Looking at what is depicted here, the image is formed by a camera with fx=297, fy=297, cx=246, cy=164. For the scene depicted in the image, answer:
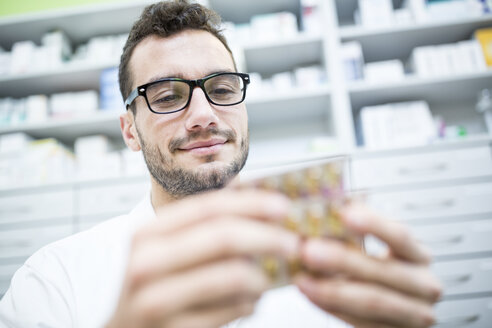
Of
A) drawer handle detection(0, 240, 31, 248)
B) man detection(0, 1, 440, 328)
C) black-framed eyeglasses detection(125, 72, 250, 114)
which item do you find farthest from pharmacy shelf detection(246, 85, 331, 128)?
drawer handle detection(0, 240, 31, 248)

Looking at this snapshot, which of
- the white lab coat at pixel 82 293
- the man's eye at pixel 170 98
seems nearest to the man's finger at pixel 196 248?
the white lab coat at pixel 82 293

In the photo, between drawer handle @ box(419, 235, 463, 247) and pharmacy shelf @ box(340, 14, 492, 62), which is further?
pharmacy shelf @ box(340, 14, 492, 62)

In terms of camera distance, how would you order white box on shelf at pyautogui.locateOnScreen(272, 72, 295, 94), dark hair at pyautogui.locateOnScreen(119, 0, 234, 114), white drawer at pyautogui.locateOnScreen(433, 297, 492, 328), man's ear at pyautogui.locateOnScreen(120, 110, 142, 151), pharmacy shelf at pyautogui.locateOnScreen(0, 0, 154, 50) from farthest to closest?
1. pharmacy shelf at pyautogui.locateOnScreen(0, 0, 154, 50)
2. white box on shelf at pyautogui.locateOnScreen(272, 72, 295, 94)
3. white drawer at pyautogui.locateOnScreen(433, 297, 492, 328)
4. man's ear at pyautogui.locateOnScreen(120, 110, 142, 151)
5. dark hair at pyautogui.locateOnScreen(119, 0, 234, 114)

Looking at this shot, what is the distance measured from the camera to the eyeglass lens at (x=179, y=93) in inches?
37.9

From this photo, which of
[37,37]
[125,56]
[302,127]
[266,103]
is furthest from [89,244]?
[37,37]

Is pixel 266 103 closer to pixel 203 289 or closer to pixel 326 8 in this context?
pixel 326 8

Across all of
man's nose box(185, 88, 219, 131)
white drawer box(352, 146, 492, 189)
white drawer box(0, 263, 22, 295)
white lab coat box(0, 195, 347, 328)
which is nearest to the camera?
white lab coat box(0, 195, 347, 328)

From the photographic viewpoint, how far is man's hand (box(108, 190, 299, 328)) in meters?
0.27

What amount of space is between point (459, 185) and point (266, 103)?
3.85 ft

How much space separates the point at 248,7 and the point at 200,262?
7.34ft

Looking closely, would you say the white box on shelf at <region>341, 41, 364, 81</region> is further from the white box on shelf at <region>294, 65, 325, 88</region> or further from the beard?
the beard

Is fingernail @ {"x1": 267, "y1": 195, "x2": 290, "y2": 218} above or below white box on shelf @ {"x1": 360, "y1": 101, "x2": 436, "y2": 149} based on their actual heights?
below

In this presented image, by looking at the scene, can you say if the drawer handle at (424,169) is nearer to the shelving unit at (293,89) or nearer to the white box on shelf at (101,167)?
the shelving unit at (293,89)

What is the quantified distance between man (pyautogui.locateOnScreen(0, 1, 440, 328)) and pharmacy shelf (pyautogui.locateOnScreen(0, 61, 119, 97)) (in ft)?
3.81
